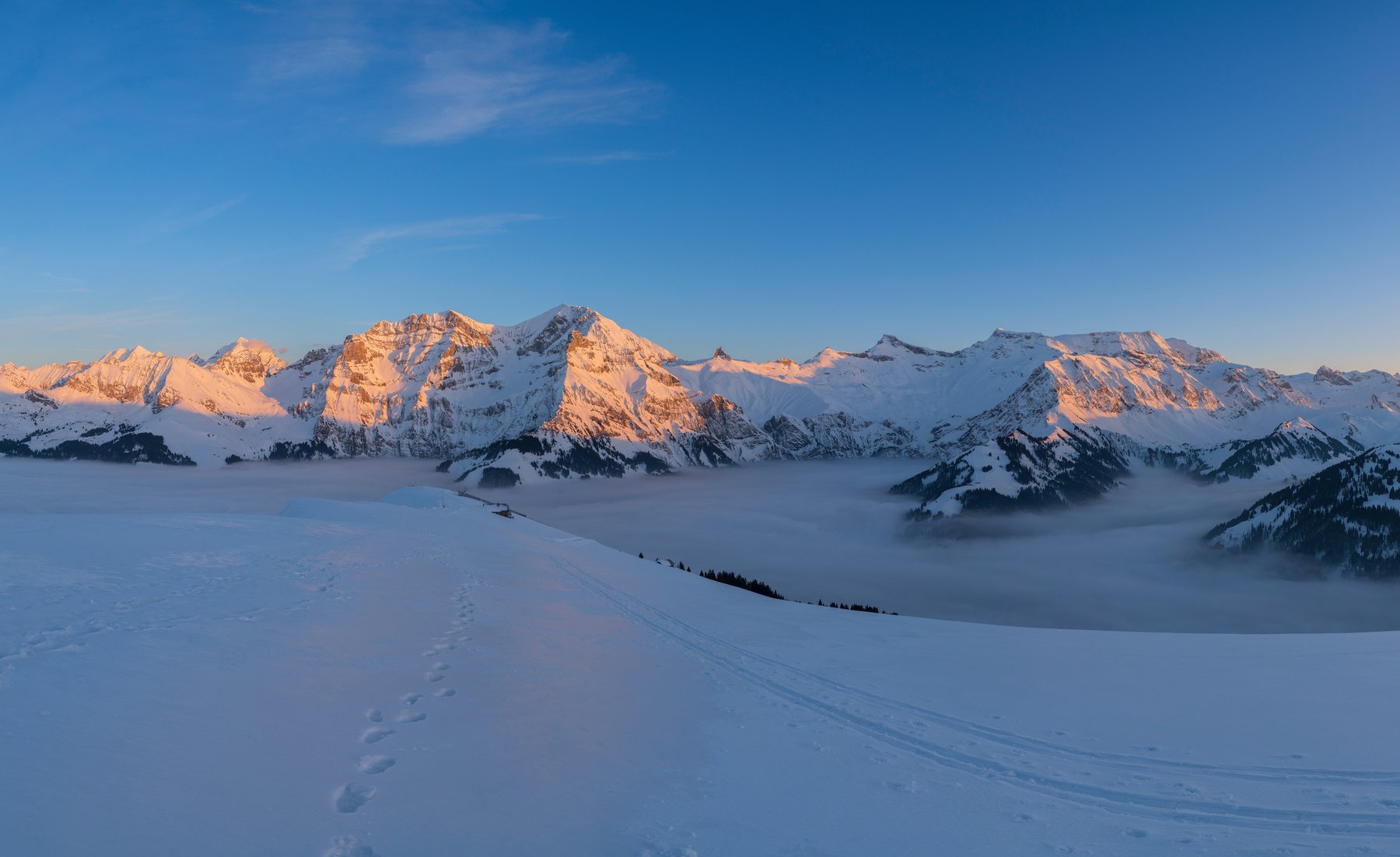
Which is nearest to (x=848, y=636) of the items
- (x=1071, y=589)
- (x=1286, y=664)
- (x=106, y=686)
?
(x=1286, y=664)

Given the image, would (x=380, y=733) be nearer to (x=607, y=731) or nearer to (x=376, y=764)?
(x=376, y=764)

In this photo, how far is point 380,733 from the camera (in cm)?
1135

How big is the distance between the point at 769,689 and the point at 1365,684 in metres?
14.8

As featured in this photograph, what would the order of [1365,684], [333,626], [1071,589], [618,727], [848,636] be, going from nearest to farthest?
[618,727] < [1365,684] < [333,626] < [848,636] < [1071,589]

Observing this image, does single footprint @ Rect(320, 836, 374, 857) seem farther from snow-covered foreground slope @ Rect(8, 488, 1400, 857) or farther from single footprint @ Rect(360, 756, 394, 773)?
single footprint @ Rect(360, 756, 394, 773)

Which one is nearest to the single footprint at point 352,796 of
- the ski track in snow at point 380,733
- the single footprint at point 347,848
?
the ski track in snow at point 380,733

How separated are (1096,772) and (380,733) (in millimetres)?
13009

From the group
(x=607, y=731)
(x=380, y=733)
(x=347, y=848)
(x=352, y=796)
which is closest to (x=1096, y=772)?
(x=607, y=731)

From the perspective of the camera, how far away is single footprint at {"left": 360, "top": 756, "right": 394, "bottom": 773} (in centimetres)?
992

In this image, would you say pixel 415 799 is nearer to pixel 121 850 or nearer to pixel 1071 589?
pixel 121 850

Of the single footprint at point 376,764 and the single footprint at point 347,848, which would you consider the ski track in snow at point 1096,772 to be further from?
the single footprint at point 347,848

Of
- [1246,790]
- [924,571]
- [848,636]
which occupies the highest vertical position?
[1246,790]

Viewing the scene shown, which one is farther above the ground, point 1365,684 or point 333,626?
point 1365,684

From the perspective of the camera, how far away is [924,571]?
19150cm
